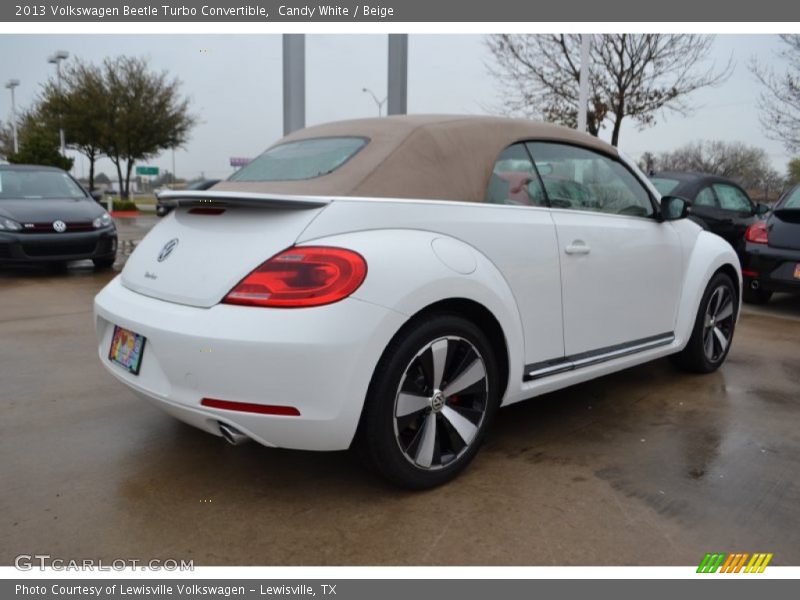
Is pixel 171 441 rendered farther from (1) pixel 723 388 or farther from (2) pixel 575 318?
(1) pixel 723 388

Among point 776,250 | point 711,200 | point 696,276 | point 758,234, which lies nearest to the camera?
point 696,276

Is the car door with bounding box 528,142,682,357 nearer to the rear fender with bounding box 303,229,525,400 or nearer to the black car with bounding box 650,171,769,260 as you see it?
the rear fender with bounding box 303,229,525,400

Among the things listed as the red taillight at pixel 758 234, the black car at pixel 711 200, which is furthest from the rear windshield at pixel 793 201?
the black car at pixel 711 200

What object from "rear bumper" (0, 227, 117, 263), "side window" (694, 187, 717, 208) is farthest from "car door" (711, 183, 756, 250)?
"rear bumper" (0, 227, 117, 263)

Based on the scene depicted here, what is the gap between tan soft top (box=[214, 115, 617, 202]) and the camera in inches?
107

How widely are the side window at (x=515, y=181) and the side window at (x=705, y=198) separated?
6194 millimetres

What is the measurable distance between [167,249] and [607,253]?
6.90 feet

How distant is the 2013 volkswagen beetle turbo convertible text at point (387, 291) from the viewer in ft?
7.62

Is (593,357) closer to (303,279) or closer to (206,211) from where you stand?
(303,279)

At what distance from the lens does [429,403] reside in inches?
103

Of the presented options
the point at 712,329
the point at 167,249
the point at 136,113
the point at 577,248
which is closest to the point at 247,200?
the point at 167,249

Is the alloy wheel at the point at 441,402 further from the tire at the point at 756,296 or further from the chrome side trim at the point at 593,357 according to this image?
the tire at the point at 756,296

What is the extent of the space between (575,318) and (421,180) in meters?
1.04

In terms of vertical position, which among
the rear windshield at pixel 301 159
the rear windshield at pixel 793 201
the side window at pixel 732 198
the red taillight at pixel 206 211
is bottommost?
the side window at pixel 732 198
